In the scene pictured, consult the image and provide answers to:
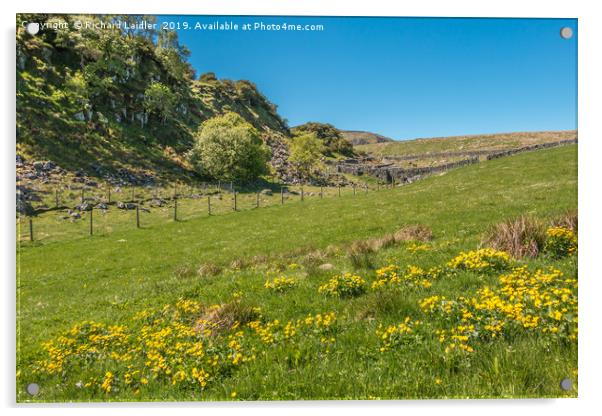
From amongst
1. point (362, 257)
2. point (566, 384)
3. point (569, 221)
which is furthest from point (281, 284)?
point (569, 221)

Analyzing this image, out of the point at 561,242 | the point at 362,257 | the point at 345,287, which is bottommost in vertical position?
the point at 345,287

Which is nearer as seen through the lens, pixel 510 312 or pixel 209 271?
pixel 510 312

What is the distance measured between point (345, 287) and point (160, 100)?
13294 mm

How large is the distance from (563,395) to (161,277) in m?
12.5

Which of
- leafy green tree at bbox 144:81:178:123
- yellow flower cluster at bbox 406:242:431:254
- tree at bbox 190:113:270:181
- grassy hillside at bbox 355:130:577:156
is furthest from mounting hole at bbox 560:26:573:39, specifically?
grassy hillside at bbox 355:130:577:156

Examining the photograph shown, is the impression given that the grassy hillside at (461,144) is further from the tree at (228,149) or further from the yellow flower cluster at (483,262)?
the yellow flower cluster at (483,262)

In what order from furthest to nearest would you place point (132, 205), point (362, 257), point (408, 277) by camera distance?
point (132, 205) → point (362, 257) → point (408, 277)

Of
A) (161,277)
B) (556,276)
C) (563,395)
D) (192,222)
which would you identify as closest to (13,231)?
(161,277)

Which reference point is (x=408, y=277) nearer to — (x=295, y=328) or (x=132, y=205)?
(x=295, y=328)

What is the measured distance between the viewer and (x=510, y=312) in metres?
4.89

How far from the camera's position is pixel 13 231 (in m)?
7.23

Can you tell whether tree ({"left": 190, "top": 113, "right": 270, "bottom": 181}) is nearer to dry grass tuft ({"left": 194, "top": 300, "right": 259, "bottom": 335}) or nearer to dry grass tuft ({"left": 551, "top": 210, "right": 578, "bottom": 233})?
dry grass tuft ({"left": 194, "top": 300, "right": 259, "bottom": 335})

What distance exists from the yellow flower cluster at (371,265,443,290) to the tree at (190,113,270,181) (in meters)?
10.4
